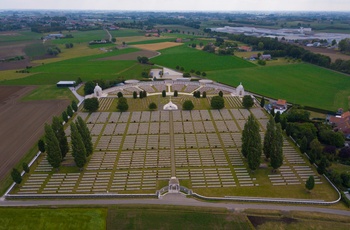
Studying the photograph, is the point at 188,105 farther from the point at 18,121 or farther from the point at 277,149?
the point at 18,121

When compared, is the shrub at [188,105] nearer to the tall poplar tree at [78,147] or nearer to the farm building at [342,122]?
the farm building at [342,122]

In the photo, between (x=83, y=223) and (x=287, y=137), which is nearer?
(x=83, y=223)

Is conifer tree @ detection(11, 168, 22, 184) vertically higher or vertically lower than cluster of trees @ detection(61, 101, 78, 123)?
higher

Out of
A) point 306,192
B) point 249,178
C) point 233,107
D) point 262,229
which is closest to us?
point 262,229

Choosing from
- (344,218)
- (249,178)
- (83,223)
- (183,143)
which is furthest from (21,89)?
(344,218)

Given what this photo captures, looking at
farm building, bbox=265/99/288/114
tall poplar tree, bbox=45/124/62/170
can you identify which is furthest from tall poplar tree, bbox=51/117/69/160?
farm building, bbox=265/99/288/114

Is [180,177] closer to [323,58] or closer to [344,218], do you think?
[344,218]

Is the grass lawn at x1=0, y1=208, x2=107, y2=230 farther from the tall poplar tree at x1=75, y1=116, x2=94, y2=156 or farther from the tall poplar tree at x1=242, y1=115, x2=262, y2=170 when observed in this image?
the tall poplar tree at x1=242, y1=115, x2=262, y2=170
